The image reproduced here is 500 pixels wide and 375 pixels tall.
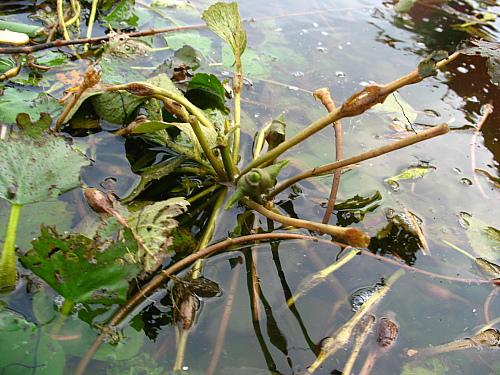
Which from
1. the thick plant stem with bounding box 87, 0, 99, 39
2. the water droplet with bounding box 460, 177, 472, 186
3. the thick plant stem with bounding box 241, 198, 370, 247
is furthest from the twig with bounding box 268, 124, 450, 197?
the thick plant stem with bounding box 87, 0, 99, 39

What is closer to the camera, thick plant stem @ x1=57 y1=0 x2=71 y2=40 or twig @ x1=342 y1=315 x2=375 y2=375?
twig @ x1=342 y1=315 x2=375 y2=375

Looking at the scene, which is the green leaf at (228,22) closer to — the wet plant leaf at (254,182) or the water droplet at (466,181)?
the wet plant leaf at (254,182)

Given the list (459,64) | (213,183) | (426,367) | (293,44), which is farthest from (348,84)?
(426,367)

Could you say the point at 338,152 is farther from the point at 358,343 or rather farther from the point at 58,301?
the point at 58,301

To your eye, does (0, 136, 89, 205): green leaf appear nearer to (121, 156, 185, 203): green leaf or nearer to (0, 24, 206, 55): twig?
(121, 156, 185, 203): green leaf

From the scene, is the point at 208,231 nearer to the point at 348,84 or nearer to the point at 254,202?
the point at 254,202

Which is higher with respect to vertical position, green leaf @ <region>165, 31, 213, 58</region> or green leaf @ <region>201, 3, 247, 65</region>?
green leaf @ <region>201, 3, 247, 65</region>

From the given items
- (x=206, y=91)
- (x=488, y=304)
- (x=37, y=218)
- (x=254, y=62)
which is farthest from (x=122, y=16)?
(x=488, y=304)
